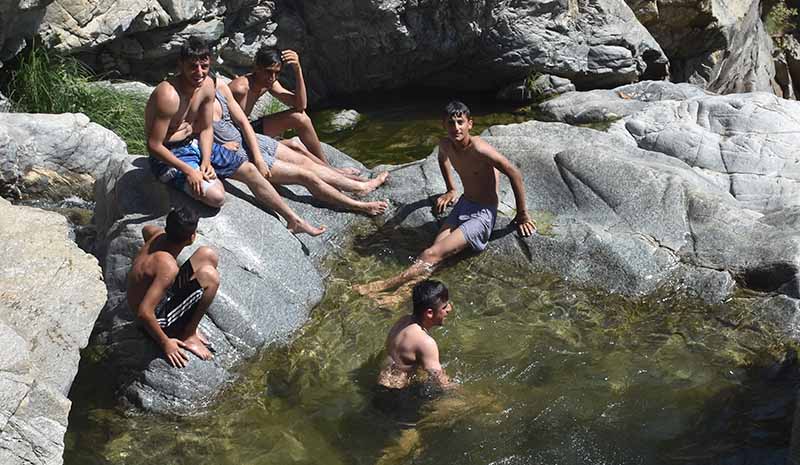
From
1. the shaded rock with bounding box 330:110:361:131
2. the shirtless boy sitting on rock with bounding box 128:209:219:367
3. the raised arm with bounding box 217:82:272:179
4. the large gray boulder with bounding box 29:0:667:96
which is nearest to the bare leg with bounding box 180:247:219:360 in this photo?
the shirtless boy sitting on rock with bounding box 128:209:219:367

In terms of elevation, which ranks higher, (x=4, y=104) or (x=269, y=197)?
(x=269, y=197)

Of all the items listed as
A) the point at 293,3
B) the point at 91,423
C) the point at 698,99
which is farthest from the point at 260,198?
the point at 293,3

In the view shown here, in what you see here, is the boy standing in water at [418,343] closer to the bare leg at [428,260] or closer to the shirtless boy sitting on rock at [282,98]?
the bare leg at [428,260]

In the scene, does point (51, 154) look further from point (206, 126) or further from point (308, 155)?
point (206, 126)

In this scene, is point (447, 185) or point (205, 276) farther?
point (447, 185)

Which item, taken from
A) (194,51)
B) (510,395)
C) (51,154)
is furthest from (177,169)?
(510,395)

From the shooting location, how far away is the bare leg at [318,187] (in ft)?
27.8

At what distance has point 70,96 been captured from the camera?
427 inches

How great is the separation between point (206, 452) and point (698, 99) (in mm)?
6828

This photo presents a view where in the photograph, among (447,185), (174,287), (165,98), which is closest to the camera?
(174,287)

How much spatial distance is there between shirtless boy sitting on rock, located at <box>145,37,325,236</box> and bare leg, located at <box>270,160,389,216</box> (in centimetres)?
39

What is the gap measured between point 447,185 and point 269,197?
5.20ft

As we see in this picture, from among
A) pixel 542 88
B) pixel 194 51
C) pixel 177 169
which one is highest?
pixel 194 51

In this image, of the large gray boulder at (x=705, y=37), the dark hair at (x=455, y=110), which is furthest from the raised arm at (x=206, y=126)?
the large gray boulder at (x=705, y=37)
